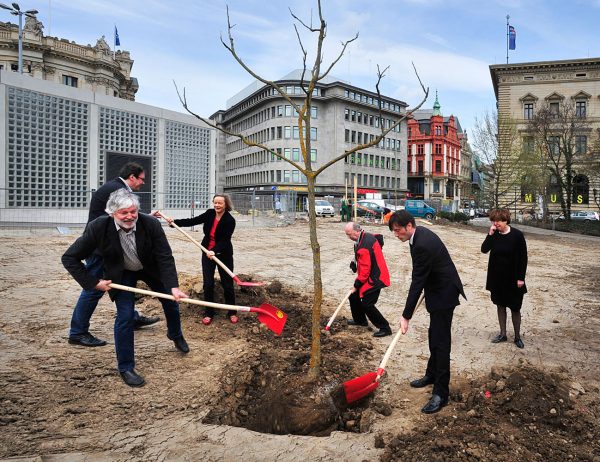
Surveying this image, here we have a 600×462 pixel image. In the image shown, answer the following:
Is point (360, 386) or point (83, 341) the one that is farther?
point (83, 341)

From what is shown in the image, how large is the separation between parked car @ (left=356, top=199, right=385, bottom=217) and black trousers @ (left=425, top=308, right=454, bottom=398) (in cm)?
2833

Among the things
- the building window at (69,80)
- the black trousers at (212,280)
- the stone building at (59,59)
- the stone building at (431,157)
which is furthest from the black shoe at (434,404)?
the stone building at (431,157)

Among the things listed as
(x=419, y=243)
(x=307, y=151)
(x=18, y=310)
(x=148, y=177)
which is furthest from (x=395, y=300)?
(x=148, y=177)

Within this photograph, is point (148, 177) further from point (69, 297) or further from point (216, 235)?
point (216, 235)

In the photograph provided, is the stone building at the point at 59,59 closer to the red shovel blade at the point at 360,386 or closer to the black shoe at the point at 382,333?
the black shoe at the point at 382,333

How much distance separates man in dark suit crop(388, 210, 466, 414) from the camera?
3799 mm

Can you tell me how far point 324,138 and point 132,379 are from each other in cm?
5905

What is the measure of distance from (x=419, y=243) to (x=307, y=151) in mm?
1290

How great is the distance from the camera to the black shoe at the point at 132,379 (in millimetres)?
3872

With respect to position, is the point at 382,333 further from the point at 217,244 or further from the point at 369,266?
the point at 217,244

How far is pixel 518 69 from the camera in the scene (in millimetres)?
47719

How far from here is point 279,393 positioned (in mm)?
3854

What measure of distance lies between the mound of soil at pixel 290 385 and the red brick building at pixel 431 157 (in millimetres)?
73152

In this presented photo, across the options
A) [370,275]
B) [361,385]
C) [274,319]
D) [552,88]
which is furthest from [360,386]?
[552,88]
